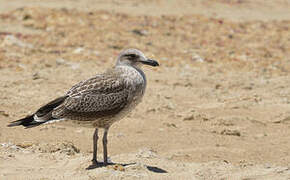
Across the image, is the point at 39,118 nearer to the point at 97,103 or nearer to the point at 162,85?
the point at 97,103

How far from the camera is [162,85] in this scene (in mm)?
12062

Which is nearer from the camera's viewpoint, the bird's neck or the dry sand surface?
the bird's neck

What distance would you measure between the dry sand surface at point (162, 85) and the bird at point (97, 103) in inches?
20.1

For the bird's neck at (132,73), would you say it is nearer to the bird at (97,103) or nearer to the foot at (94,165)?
the bird at (97,103)

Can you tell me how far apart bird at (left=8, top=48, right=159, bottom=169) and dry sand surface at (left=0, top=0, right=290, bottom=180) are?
512mm

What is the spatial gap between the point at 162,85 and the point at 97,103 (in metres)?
5.79

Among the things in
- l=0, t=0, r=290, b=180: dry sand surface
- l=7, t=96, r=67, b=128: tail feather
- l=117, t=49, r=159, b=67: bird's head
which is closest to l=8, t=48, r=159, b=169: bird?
l=7, t=96, r=67, b=128: tail feather

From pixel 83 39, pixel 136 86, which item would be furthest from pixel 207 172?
pixel 83 39

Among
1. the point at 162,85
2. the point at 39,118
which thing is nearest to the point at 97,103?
the point at 39,118

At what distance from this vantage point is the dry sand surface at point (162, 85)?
6762 mm

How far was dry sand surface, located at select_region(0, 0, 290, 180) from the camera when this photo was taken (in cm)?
676

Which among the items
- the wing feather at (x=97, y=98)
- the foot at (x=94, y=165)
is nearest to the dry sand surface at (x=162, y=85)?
A: the foot at (x=94, y=165)

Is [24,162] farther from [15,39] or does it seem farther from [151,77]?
[15,39]

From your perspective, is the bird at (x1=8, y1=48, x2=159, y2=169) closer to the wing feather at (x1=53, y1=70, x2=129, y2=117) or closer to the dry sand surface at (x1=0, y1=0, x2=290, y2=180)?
the wing feather at (x1=53, y1=70, x2=129, y2=117)
